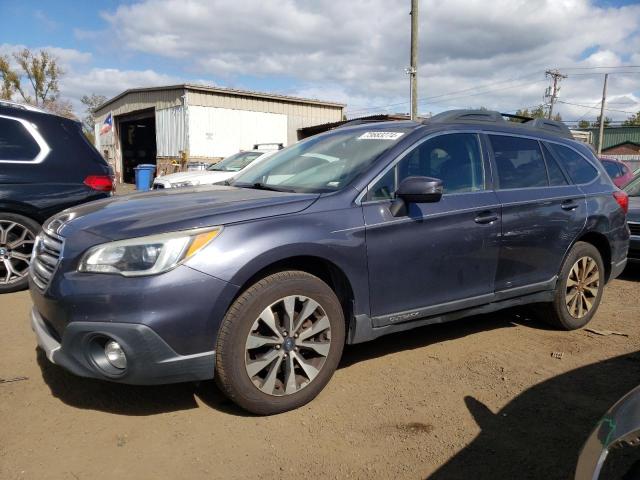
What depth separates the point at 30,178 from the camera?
516 cm

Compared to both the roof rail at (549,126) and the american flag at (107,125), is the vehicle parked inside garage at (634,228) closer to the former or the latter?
the roof rail at (549,126)

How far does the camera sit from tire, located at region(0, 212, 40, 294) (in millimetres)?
5078

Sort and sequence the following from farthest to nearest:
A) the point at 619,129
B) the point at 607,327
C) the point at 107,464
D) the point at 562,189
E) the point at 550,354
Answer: the point at 619,129 → the point at 607,327 → the point at 562,189 → the point at 550,354 → the point at 107,464

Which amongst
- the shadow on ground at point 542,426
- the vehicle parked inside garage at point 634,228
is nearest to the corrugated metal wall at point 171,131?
the vehicle parked inside garage at point 634,228

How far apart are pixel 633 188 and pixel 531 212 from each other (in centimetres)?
496

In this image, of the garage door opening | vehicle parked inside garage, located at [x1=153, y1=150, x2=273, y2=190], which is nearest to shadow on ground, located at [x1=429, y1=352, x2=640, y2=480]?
vehicle parked inside garage, located at [x1=153, y1=150, x2=273, y2=190]

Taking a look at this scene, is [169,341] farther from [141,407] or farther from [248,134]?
[248,134]

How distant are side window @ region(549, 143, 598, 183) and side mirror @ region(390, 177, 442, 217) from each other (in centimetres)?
182

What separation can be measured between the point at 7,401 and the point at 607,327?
15.5 feet

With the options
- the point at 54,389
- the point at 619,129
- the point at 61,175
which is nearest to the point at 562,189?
the point at 54,389

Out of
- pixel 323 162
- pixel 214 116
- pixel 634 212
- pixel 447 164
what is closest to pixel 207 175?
pixel 323 162

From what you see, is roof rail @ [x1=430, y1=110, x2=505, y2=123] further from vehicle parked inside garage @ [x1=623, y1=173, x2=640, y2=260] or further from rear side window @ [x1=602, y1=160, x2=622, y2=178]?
rear side window @ [x1=602, y1=160, x2=622, y2=178]

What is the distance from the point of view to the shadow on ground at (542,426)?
2543mm

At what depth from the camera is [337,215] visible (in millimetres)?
3098
